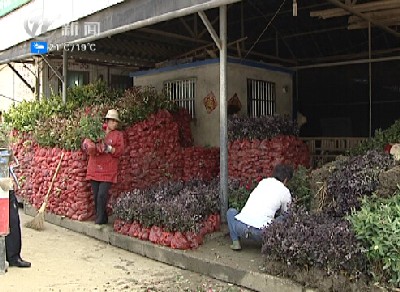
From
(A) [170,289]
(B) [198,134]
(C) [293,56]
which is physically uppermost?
(C) [293,56]

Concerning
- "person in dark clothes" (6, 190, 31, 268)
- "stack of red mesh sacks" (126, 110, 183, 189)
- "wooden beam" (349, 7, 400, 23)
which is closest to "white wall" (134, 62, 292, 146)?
"stack of red mesh sacks" (126, 110, 183, 189)

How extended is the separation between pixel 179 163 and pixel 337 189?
457cm

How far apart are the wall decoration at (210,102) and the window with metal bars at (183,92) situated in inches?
17.3

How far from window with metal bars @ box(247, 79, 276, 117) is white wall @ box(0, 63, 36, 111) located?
7.35 metres

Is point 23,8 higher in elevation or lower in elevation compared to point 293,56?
higher

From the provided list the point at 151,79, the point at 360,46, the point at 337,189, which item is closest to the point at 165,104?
the point at 151,79

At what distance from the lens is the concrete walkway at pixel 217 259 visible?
16.1 ft

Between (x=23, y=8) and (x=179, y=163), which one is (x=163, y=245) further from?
(x=23, y=8)

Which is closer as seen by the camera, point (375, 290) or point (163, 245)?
point (375, 290)

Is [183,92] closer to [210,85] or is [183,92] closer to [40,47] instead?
[210,85]

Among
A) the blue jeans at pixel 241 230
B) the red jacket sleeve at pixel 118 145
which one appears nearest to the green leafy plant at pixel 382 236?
the blue jeans at pixel 241 230

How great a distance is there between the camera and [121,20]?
23.9 feet

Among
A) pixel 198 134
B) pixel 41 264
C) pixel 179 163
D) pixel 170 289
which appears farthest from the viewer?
pixel 198 134

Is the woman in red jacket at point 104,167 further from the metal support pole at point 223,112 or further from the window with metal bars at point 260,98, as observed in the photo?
the window with metal bars at point 260,98
